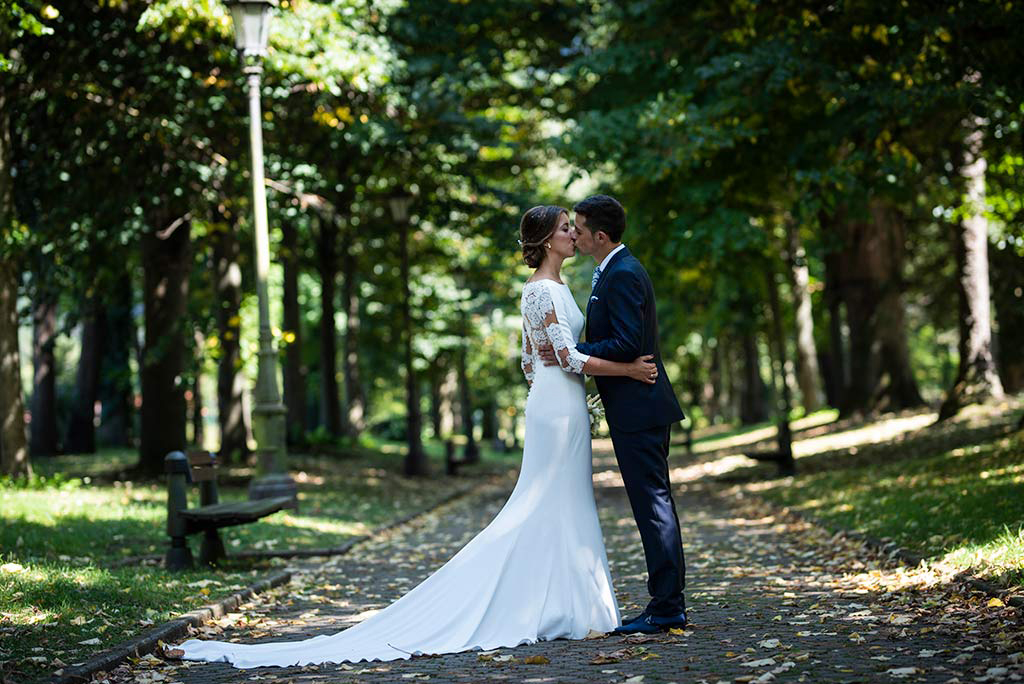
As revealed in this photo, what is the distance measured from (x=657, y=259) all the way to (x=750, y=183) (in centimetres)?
236

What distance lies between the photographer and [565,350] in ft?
23.2

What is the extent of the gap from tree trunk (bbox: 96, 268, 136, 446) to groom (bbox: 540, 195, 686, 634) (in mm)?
17789

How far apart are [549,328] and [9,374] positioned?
10839 mm

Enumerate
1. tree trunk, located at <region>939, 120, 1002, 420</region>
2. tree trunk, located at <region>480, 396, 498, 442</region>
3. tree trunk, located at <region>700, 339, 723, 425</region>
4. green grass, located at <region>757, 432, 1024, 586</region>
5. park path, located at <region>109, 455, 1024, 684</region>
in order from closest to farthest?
1. park path, located at <region>109, 455, 1024, 684</region>
2. green grass, located at <region>757, 432, 1024, 586</region>
3. tree trunk, located at <region>939, 120, 1002, 420</region>
4. tree trunk, located at <region>700, 339, 723, 425</region>
5. tree trunk, located at <region>480, 396, 498, 442</region>

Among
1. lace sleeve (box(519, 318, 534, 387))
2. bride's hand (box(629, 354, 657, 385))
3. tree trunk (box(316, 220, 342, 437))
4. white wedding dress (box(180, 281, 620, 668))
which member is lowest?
white wedding dress (box(180, 281, 620, 668))

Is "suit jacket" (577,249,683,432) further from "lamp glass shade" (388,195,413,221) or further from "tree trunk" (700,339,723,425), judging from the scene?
"tree trunk" (700,339,723,425)

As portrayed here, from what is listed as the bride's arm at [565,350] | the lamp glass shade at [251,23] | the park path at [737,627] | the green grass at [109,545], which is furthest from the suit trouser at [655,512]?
the lamp glass shade at [251,23]

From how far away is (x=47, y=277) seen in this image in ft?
60.8

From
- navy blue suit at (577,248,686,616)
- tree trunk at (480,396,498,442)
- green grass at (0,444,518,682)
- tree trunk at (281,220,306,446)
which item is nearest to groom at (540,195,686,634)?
navy blue suit at (577,248,686,616)

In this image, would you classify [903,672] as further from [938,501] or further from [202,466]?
[202,466]

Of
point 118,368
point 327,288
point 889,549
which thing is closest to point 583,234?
point 889,549

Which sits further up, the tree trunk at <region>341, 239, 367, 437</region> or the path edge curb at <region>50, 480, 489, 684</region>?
the tree trunk at <region>341, 239, 367, 437</region>

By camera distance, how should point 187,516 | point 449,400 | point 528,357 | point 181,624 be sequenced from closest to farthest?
point 528,357 → point 181,624 → point 187,516 → point 449,400

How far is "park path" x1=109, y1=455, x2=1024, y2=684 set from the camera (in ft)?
18.9
